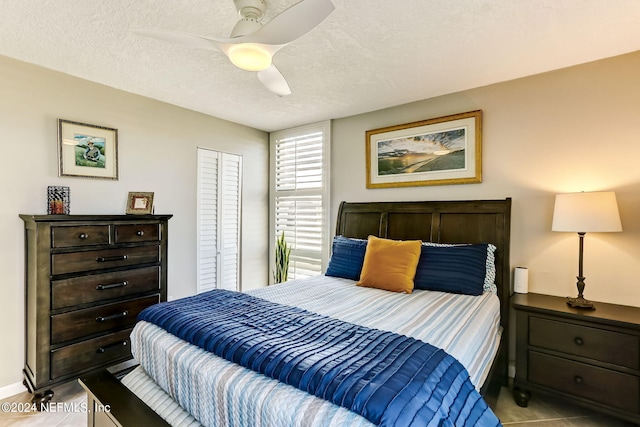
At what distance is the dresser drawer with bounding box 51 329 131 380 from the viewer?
2.23m

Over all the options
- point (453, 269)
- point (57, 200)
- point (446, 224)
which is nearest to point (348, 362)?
point (453, 269)

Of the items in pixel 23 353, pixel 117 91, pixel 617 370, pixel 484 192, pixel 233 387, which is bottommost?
pixel 23 353

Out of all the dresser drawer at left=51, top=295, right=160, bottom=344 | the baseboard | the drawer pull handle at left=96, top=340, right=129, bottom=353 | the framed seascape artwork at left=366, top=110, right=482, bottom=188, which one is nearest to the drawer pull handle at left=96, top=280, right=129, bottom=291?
the dresser drawer at left=51, top=295, right=160, bottom=344

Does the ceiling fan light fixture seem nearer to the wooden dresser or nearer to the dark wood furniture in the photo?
the wooden dresser

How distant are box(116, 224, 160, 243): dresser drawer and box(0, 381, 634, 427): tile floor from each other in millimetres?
1204

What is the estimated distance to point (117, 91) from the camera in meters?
2.91

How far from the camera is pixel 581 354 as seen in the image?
6.58 feet

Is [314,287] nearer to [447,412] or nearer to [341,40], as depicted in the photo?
[447,412]

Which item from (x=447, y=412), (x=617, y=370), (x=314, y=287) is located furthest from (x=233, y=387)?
(x=617, y=370)

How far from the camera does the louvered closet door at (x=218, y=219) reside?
12.0ft

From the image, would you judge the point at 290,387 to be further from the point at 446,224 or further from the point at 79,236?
the point at 446,224

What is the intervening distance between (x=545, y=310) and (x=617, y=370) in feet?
1.53

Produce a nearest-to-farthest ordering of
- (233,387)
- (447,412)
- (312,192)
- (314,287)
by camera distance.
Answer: (447,412)
(233,387)
(314,287)
(312,192)

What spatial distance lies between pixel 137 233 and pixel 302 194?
2.00 meters
